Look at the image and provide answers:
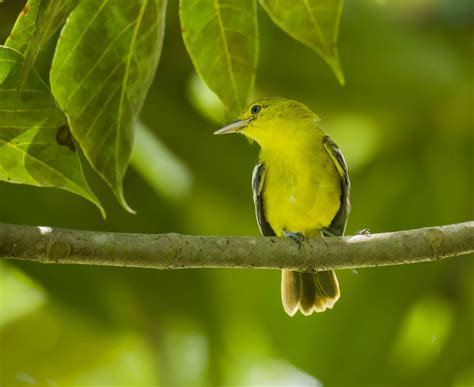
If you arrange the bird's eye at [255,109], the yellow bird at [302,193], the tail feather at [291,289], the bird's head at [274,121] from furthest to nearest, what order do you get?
1. the bird's eye at [255,109]
2. the bird's head at [274,121]
3. the yellow bird at [302,193]
4. the tail feather at [291,289]

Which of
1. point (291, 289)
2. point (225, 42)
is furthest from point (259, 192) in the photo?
point (225, 42)

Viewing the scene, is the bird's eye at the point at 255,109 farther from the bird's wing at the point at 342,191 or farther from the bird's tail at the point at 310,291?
the bird's tail at the point at 310,291

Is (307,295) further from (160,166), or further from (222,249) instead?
(222,249)

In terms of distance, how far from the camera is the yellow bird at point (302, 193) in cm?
451

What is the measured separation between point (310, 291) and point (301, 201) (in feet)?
1.59

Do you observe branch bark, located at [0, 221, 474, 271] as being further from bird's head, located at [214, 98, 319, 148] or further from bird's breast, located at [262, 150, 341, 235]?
bird's head, located at [214, 98, 319, 148]

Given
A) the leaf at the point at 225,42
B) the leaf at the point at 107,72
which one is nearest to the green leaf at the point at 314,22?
the leaf at the point at 225,42

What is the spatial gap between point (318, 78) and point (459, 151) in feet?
3.18

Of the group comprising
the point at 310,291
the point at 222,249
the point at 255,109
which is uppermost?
the point at 222,249

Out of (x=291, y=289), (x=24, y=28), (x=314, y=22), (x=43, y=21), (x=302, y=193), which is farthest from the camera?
(x=302, y=193)

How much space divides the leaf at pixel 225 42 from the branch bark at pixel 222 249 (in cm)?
43

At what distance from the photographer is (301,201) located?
456cm

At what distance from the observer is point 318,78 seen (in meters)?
5.18

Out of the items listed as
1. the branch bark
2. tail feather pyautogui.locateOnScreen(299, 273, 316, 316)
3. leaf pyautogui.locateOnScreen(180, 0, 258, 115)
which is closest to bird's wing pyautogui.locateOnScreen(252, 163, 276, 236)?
tail feather pyautogui.locateOnScreen(299, 273, 316, 316)
